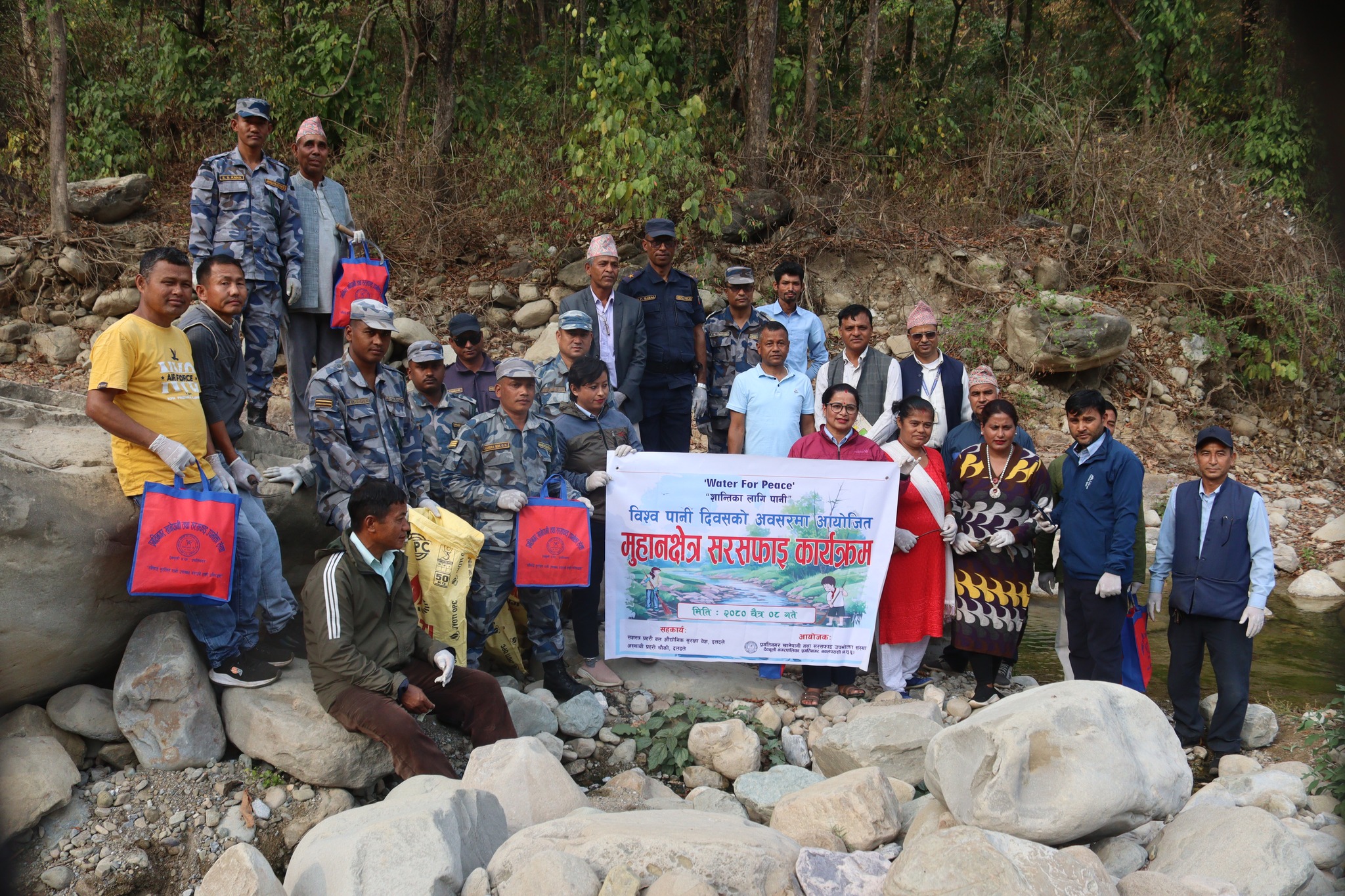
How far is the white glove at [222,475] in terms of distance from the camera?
4402 mm

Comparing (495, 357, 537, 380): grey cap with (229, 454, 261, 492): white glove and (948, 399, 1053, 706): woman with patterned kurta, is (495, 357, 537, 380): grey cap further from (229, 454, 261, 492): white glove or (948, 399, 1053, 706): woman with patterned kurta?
(948, 399, 1053, 706): woman with patterned kurta

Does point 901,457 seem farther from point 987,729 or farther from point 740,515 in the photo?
point 987,729

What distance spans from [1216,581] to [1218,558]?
12 cm

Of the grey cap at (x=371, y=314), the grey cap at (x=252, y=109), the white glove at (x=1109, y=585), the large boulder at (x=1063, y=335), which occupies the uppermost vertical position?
the grey cap at (x=252, y=109)

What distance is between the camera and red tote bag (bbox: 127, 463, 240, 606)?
13.2ft

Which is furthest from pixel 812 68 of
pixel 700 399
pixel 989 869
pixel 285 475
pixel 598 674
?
pixel 989 869

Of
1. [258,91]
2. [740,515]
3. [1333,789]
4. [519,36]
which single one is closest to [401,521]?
[740,515]

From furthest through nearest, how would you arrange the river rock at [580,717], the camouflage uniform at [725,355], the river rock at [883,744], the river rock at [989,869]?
the camouflage uniform at [725,355], the river rock at [580,717], the river rock at [883,744], the river rock at [989,869]

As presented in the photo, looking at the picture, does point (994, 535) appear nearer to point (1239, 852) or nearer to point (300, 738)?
point (1239, 852)

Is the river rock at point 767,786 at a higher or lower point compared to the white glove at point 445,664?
lower

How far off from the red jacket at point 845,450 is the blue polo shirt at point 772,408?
0.87ft

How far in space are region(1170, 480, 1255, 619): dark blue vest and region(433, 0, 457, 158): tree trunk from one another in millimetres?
10014

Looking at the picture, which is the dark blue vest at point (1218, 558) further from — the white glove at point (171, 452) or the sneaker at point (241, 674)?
the white glove at point (171, 452)

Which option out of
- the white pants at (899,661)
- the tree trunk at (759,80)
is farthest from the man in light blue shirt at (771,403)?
the tree trunk at (759,80)
